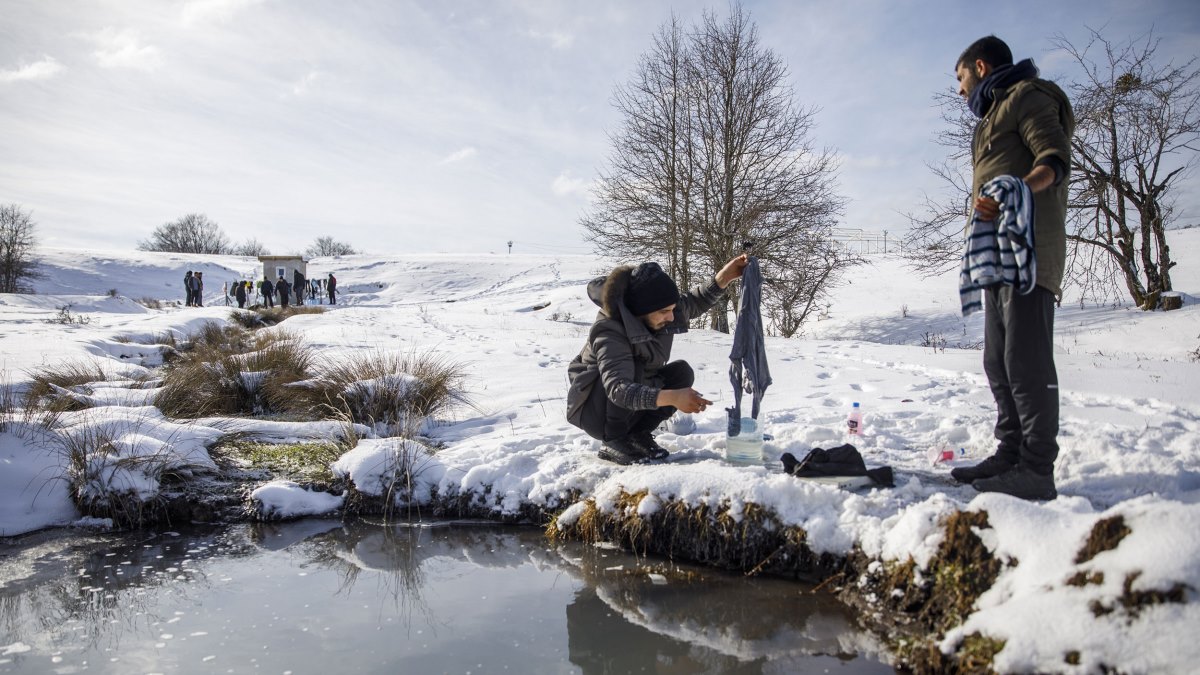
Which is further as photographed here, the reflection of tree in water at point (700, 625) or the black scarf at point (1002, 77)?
the black scarf at point (1002, 77)

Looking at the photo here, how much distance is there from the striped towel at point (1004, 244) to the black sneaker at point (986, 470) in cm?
83

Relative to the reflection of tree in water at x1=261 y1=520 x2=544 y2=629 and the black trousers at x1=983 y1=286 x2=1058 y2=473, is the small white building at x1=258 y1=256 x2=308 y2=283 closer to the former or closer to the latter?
the reflection of tree in water at x1=261 y1=520 x2=544 y2=629

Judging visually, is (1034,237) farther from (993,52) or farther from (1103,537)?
(1103,537)

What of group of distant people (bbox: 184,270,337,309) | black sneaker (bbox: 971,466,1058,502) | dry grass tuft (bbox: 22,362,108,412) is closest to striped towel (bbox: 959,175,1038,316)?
black sneaker (bbox: 971,466,1058,502)

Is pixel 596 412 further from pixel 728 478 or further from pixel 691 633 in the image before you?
pixel 691 633

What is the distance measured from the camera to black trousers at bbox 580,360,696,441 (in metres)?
4.36

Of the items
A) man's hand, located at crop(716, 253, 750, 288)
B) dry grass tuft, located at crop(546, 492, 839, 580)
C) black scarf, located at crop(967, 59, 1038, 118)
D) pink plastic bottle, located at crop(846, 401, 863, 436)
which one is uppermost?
black scarf, located at crop(967, 59, 1038, 118)

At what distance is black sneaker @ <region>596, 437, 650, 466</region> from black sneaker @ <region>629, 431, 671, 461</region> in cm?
2

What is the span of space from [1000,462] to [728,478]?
1357 mm

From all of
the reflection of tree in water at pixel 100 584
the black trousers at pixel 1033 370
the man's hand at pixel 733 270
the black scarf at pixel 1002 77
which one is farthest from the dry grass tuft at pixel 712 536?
the black scarf at pixel 1002 77

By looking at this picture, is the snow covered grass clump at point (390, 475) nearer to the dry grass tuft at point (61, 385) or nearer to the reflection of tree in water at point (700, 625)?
the reflection of tree in water at point (700, 625)

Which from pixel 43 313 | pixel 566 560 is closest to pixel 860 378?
pixel 566 560

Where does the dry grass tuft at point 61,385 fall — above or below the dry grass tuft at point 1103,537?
above

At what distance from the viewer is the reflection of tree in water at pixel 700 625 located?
275cm
